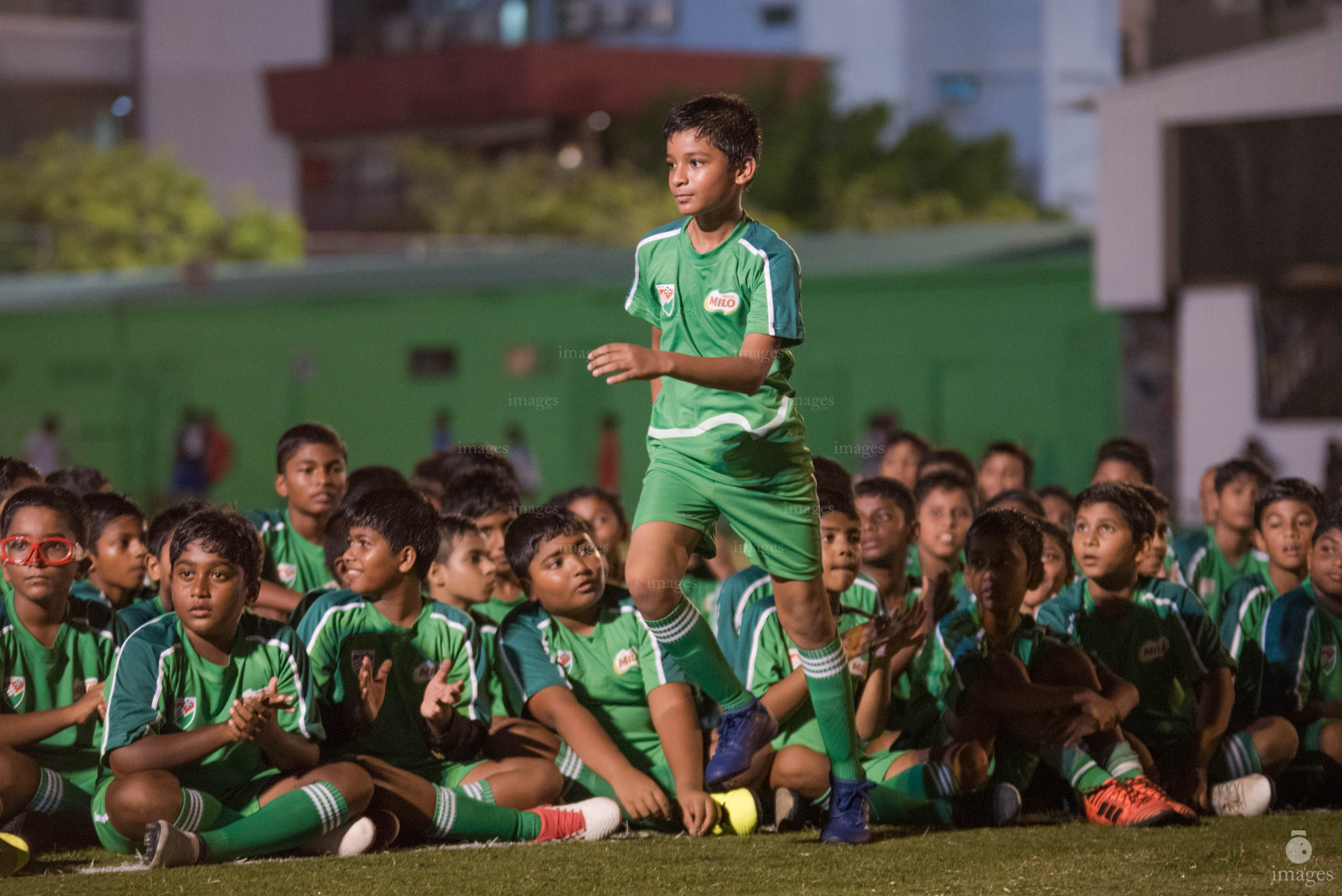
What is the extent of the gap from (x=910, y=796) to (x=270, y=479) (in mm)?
12636

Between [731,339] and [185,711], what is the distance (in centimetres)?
150

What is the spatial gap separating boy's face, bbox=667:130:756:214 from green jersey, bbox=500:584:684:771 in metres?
1.21

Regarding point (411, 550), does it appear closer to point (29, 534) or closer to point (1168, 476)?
point (29, 534)

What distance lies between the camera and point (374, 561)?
4055 millimetres

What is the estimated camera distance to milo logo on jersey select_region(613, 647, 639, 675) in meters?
4.19

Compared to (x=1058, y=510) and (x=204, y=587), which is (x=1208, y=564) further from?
(x=204, y=587)

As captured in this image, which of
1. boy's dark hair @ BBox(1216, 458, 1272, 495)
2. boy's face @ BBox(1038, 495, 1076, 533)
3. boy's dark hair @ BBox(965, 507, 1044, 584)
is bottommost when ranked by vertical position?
boy's face @ BBox(1038, 495, 1076, 533)

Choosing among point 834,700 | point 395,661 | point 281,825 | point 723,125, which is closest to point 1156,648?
point 834,700

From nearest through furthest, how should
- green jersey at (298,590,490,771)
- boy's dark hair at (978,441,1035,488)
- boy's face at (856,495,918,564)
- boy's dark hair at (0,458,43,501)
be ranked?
1. green jersey at (298,590,490,771)
2. boy's face at (856,495,918,564)
3. boy's dark hair at (0,458,43,501)
4. boy's dark hair at (978,441,1035,488)

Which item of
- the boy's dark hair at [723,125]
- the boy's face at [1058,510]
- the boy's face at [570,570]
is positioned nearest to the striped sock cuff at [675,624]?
the boy's face at [570,570]

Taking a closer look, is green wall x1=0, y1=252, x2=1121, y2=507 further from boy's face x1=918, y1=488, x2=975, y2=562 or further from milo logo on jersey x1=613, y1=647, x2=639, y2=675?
milo logo on jersey x1=613, y1=647, x2=639, y2=675

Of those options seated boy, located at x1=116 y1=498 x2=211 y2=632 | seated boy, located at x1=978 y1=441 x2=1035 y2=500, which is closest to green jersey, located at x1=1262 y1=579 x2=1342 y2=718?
seated boy, located at x1=978 y1=441 x2=1035 y2=500

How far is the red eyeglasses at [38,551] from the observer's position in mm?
3896

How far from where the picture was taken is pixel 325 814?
11.8ft
